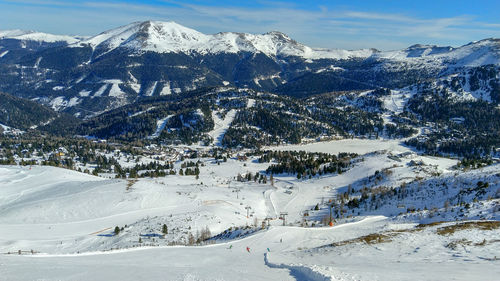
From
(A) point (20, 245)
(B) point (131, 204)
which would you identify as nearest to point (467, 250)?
(A) point (20, 245)

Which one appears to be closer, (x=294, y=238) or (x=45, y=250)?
(x=294, y=238)

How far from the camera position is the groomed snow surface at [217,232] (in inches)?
1312

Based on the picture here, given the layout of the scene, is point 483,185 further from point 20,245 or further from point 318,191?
point 20,245

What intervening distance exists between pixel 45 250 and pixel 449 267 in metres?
68.3

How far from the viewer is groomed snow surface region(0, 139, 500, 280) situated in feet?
109

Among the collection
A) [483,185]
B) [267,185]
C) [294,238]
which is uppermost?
[483,185]

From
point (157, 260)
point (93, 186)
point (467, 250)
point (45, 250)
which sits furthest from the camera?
point (93, 186)

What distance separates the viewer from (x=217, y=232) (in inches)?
3150

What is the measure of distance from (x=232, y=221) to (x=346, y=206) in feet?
115

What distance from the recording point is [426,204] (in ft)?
263

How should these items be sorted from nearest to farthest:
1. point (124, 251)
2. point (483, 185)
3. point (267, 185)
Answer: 1. point (124, 251)
2. point (483, 185)
3. point (267, 185)

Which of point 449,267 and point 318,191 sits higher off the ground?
point 449,267

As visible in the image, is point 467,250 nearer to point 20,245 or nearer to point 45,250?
point 45,250

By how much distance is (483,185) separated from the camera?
77.7 metres
